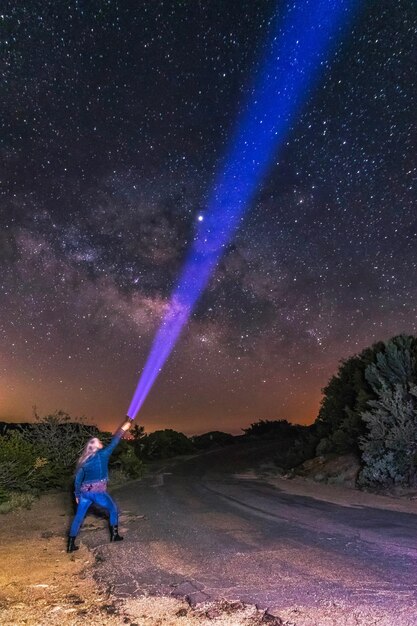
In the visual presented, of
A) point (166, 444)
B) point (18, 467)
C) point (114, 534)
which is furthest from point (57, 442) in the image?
point (166, 444)

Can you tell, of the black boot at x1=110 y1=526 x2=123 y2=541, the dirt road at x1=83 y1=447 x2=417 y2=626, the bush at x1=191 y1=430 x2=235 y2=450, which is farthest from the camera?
the bush at x1=191 y1=430 x2=235 y2=450

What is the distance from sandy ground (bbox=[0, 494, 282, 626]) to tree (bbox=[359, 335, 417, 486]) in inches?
372

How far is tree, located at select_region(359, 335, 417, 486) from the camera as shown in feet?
43.7

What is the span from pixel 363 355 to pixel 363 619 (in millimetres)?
16578

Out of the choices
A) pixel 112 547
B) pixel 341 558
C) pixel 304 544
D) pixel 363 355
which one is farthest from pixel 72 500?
pixel 363 355

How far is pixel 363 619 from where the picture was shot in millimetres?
3832

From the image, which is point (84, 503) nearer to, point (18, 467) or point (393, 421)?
point (18, 467)

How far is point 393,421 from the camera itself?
547 inches

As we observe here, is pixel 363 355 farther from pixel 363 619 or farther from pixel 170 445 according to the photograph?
pixel 170 445

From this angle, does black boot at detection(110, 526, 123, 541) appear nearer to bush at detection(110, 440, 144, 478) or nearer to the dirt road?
the dirt road

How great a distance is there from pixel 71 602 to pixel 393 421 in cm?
1146

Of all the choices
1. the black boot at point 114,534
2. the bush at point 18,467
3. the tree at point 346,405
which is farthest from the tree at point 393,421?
the bush at point 18,467

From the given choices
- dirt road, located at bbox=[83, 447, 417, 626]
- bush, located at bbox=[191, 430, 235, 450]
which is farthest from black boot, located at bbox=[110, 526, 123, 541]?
bush, located at bbox=[191, 430, 235, 450]

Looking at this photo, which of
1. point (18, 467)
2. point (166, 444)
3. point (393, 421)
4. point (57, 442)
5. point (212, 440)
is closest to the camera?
point (18, 467)
